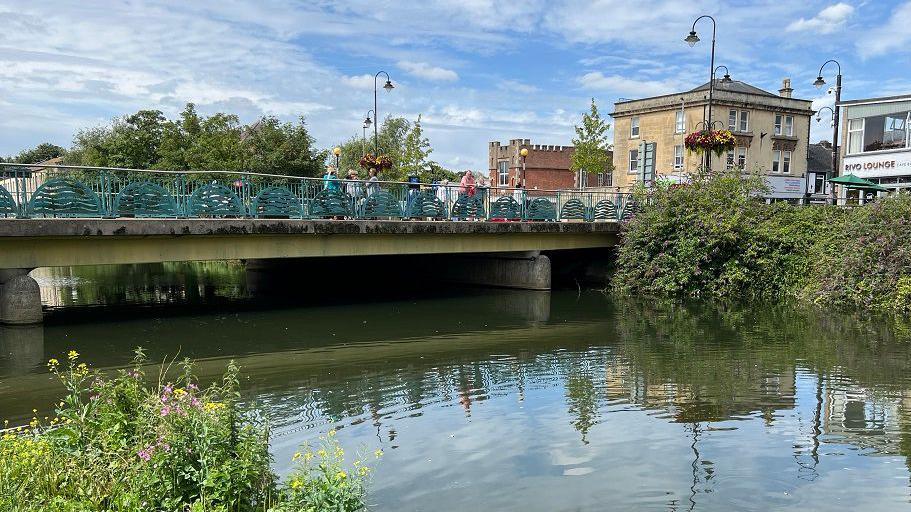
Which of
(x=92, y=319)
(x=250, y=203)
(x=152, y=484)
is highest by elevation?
(x=250, y=203)

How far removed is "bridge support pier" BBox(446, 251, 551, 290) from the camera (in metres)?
25.6

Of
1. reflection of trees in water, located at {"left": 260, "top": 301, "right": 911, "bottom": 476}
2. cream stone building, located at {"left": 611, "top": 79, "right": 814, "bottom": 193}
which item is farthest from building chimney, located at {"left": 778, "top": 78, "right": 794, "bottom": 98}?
reflection of trees in water, located at {"left": 260, "top": 301, "right": 911, "bottom": 476}

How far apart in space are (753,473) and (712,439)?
1088 millimetres

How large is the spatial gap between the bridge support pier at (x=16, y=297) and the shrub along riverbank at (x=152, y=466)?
1178cm

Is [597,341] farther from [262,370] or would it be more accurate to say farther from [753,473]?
[753,473]

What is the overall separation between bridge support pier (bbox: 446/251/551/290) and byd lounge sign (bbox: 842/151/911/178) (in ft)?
75.7

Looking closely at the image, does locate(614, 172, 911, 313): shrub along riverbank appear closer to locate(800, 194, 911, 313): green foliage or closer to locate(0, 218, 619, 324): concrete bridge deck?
locate(800, 194, 911, 313): green foliage

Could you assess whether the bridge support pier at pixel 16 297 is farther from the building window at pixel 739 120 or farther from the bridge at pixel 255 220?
the building window at pixel 739 120

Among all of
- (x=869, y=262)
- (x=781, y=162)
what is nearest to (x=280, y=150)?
(x=869, y=262)

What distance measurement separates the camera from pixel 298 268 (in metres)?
28.8

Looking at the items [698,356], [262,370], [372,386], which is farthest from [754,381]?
[262,370]

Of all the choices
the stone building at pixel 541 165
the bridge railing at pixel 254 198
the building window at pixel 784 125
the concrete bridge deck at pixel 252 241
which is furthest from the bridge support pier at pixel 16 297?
the stone building at pixel 541 165

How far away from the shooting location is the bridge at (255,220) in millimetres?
15992

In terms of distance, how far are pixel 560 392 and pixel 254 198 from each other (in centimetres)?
1072
